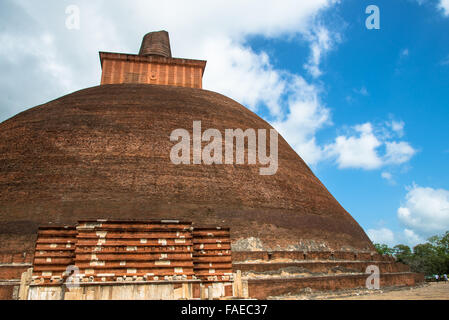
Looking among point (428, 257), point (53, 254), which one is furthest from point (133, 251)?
point (428, 257)

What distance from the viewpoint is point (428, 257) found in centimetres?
3816

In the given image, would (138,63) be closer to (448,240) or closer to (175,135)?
(175,135)

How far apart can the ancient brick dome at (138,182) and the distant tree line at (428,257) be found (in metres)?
21.9

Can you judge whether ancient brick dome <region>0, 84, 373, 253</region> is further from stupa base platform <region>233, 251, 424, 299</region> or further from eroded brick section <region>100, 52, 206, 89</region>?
eroded brick section <region>100, 52, 206, 89</region>

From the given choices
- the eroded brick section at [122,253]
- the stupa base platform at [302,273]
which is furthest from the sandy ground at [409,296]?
the eroded brick section at [122,253]

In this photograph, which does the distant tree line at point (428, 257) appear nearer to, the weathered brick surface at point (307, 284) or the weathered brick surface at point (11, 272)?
the weathered brick surface at point (307, 284)

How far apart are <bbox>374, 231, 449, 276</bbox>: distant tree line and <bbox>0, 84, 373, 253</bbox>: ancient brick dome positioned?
862 inches

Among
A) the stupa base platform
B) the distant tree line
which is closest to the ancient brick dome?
the stupa base platform

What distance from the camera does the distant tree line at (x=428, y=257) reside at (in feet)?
111

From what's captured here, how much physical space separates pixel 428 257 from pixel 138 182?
123ft

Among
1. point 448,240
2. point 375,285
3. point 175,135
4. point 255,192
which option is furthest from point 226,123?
point 448,240

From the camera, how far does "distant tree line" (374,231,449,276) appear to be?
33875 millimetres

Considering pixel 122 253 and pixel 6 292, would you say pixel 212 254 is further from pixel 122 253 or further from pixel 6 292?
pixel 6 292
